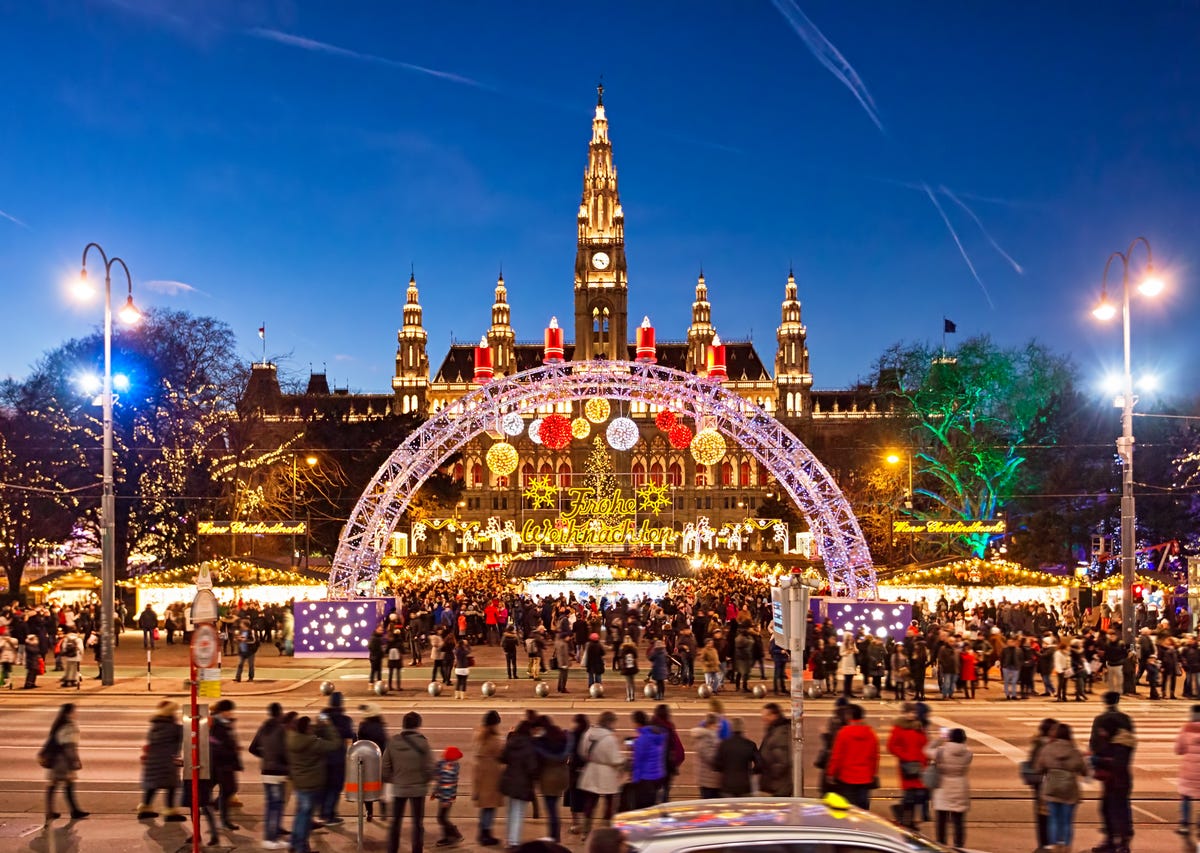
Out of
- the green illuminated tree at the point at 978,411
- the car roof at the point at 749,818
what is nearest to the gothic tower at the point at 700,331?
the green illuminated tree at the point at 978,411

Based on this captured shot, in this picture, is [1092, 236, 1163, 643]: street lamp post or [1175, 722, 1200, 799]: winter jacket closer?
[1175, 722, 1200, 799]: winter jacket

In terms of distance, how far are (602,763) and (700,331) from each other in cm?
11916

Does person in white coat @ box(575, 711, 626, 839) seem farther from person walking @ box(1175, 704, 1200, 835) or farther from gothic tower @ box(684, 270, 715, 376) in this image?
gothic tower @ box(684, 270, 715, 376)

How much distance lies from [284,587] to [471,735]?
2091 centimetres

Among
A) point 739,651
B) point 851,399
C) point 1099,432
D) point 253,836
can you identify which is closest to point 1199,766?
point 253,836

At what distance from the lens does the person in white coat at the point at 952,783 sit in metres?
11.0

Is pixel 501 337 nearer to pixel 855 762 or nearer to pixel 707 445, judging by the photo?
pixel 707 445

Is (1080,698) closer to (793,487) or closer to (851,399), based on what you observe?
(793,487)

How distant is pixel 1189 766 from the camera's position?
1120cm

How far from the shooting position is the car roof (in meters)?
6.59

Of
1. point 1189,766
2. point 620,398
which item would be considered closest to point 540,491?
point 620,398

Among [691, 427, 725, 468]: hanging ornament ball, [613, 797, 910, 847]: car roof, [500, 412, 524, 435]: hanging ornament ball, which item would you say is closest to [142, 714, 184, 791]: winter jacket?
[613, 797, 910, 847]: car roof

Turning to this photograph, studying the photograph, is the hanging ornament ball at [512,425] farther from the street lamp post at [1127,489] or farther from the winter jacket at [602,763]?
→ the winter jacket at [602,763]

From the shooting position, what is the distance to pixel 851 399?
134 meters
